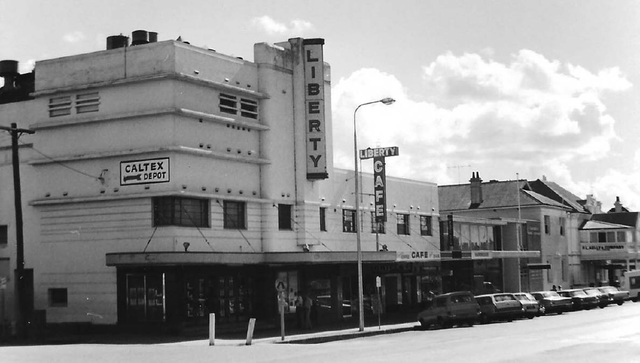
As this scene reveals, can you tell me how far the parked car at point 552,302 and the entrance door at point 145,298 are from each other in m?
24.5

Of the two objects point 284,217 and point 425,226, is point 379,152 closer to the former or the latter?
point 284,217

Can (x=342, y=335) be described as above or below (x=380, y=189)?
below

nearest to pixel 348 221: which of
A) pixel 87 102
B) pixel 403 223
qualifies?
pixel 403 223

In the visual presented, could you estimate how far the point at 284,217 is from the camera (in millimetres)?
43781

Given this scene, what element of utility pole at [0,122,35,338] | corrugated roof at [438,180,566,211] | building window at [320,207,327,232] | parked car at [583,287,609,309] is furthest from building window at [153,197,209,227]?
corrugated roof at [438,180,566,211]

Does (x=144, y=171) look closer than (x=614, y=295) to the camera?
Yes

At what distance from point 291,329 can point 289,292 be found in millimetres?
3352

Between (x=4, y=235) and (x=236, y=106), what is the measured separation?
40.9 feet

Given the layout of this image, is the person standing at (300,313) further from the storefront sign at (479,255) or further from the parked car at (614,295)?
the parked car at (614,295)

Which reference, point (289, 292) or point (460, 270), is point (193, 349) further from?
point (460, 270)

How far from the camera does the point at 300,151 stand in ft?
145

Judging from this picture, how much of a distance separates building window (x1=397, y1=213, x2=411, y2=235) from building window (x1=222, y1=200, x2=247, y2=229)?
14.2m

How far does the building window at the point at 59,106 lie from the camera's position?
4081 cm

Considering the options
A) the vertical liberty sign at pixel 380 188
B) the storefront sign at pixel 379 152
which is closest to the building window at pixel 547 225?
the vertical liberty sign at pixel 380 188
